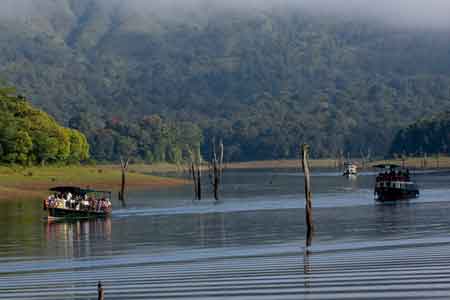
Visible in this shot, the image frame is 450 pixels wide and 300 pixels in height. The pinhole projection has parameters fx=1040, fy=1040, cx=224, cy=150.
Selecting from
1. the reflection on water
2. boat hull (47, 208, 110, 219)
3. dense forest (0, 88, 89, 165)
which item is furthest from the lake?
dense forest (0, 88, 89, 165)

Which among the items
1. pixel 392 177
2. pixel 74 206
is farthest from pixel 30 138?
pixel 74 206

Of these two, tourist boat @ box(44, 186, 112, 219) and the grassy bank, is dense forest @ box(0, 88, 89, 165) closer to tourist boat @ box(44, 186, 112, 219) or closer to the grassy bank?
the grassy bank

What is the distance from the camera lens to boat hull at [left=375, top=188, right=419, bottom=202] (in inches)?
3994

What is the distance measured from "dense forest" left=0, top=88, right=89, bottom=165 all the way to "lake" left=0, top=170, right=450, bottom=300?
50.6 metres

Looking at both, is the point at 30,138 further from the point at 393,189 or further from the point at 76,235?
the point at 76,235

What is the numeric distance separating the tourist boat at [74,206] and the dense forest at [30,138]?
57.2 meters

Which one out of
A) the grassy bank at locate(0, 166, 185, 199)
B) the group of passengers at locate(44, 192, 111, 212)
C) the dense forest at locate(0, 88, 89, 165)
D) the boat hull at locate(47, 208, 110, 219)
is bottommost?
the boat hull at locate(47, 208, 110, 219)

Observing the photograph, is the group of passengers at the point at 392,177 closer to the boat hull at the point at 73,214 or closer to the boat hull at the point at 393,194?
the boat hull at the point at 393,194

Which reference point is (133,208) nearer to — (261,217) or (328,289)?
(261,217)

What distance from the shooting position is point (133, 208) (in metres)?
93.9

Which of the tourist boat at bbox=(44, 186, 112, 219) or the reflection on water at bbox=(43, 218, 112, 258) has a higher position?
the tourist boat at bbox=(44, 186, 112, 219)

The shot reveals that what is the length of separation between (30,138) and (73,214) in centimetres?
6455

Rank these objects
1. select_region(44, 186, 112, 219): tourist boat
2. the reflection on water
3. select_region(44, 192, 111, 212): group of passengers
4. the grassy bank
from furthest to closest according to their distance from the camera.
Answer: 1. the grassy bank
2. select_region(44, 192, 111, 212): group of passengers
3. select_region(44, 186, 112, 219): tourist boat
4. the reflection on water

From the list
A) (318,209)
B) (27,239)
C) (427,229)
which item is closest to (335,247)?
(427,229)
